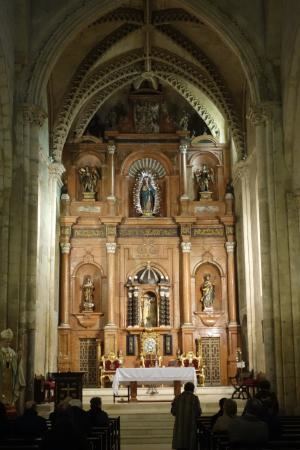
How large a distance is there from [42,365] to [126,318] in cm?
460

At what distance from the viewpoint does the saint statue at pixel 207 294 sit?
2508 cm

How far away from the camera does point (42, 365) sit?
21.0 metres

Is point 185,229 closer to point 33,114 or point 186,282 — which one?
point 186,282

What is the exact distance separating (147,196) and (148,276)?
306cm

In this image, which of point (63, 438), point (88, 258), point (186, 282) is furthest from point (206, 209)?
point (63, 438)

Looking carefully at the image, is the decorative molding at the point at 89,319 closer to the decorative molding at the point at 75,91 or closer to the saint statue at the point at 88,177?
the saint statue at the point at 88,177

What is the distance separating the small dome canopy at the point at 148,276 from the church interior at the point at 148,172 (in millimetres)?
46

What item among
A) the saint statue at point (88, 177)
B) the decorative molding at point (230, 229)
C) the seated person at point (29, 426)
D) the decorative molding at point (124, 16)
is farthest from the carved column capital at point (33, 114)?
the seated person at point (29, 426)

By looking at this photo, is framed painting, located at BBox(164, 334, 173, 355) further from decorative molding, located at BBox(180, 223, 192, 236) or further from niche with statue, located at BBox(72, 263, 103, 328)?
decorative molding, located at BBox(180, 223, 192, 236)

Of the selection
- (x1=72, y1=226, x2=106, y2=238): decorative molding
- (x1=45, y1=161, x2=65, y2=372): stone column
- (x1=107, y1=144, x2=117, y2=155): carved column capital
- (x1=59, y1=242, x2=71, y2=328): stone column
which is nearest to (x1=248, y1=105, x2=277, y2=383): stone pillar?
(x1=45, y1=161, x2=65, y2=372): stone column

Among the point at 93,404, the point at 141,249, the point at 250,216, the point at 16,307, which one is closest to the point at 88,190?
the point at 141,249

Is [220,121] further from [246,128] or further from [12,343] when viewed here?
[12,343]

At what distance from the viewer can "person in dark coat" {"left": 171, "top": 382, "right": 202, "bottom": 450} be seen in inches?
415

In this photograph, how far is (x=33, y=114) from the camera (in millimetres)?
17891
